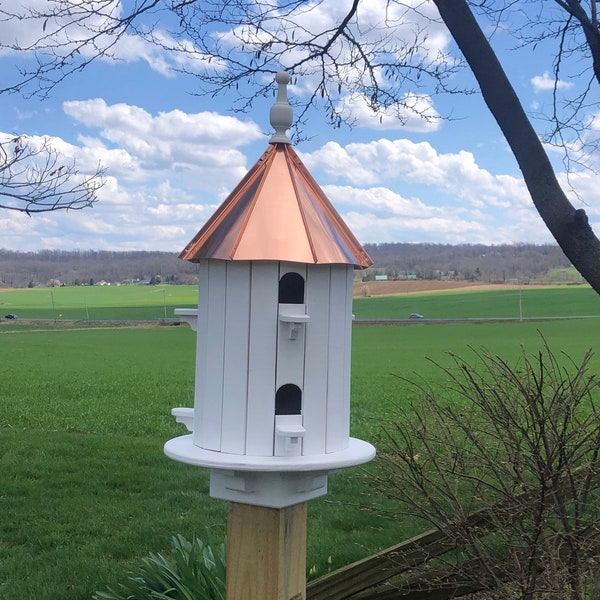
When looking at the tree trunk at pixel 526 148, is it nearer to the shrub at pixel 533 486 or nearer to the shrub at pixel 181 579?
the shrub at pixel 533 486

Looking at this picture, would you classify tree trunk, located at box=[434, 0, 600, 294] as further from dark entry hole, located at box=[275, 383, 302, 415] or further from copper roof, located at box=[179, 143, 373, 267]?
dark entry hole, located at box=[275, 383, 302, 415]

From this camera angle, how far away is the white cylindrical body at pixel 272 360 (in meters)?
2.89

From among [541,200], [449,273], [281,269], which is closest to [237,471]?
[281,269]

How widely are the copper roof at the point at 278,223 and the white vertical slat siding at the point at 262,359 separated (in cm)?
11

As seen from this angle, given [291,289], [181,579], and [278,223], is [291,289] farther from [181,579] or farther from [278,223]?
[181,579]

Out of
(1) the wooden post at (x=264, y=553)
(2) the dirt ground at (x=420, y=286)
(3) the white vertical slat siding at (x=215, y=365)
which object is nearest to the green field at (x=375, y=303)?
(2) the dirt ground at (x=420, y=286)

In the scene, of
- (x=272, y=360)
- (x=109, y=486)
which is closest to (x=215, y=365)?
(x=272, y=360)

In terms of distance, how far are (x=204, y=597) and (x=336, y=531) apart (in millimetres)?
2167

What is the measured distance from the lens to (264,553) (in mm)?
3004

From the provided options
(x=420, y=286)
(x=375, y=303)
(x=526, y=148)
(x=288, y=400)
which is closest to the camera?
(x=288, y=400)

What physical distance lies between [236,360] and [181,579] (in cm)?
184

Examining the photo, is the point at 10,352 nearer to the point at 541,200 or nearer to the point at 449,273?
the point at 541,200

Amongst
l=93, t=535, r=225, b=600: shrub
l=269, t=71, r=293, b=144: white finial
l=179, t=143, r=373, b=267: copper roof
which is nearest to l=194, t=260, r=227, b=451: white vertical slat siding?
l=179, t=143, r=373, b=267: copper roof

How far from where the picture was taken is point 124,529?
6168 mm
